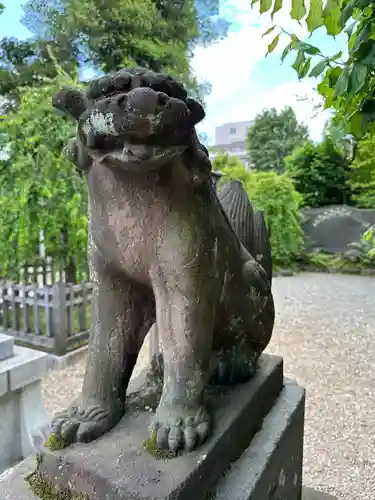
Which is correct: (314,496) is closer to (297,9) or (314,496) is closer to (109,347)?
(109,347)

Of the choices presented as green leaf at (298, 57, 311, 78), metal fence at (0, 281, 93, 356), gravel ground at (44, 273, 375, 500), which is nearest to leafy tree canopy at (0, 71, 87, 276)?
metal fence at (0, 281, 93, 356)

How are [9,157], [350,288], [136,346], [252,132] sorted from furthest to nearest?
1. [252,132]
2. [350,288]
3. [9,157]
4. [136,346]

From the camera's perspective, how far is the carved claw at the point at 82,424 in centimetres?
69

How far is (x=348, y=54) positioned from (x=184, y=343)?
79cm

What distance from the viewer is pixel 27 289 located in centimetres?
310

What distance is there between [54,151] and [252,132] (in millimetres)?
13118

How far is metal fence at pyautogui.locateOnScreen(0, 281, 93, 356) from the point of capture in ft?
9.73

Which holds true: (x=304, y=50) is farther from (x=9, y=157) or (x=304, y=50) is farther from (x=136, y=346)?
(x=9, y=157)

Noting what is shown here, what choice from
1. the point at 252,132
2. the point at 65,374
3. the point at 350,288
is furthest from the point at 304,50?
the point at 252,132

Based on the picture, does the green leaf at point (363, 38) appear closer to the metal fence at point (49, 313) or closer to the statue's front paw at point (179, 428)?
the statue's front paw at point (179, 428)

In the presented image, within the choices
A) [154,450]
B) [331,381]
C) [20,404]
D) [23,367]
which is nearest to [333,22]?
[154,450]

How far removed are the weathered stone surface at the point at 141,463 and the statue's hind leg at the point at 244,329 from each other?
0.08m

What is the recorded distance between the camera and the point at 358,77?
2.81 ft

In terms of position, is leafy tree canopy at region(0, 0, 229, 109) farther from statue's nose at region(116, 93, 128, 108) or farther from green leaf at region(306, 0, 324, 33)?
statue's nose at region(116, 93, 128, 108)
